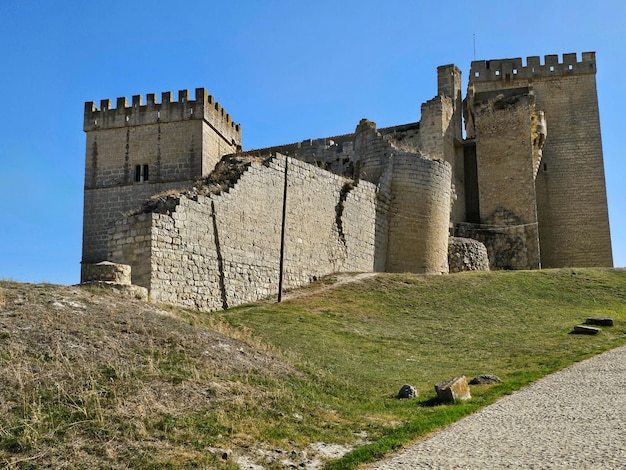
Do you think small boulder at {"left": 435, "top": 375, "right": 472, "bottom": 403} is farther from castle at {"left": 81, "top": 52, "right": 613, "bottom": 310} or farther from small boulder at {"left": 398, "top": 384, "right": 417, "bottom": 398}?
castle at {"left": 81, "top": 52, "right": 613, "bottom": 310}

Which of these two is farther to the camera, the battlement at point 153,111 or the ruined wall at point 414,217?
the battlement at point 153,111

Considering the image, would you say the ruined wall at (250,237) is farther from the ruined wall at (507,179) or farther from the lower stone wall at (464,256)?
the ruined wall at (507,179)

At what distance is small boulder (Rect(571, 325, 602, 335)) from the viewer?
16109 millimetres

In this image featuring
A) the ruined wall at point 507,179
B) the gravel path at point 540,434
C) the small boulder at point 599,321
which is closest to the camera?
the gravel path at point 540,434

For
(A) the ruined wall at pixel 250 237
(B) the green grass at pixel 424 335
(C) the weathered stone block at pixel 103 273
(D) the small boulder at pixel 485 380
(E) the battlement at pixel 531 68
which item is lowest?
(D) the small boulder at pixel 485 380

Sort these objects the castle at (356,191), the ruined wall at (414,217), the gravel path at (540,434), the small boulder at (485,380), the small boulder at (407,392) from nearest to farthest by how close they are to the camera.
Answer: the gravel path at (540,434) < the small boulder at (407,392) < the small boulder at (485,380) < the castle at (356,191) < the ruined wall at (414,217)

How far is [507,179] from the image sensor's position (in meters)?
35.4

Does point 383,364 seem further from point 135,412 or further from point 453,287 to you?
point 453,287

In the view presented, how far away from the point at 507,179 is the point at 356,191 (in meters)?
14.2

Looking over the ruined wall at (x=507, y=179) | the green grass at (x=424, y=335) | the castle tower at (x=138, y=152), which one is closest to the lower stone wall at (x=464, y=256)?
the green grass at (x=424, y=335)

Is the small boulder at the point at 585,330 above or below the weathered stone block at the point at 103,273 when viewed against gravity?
below

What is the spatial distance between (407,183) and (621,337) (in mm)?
10499

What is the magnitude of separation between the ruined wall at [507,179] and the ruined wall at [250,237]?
1182 cm

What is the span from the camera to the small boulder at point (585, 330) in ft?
52.9
